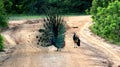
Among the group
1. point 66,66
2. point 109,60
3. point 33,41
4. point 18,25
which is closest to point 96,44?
point 33,41

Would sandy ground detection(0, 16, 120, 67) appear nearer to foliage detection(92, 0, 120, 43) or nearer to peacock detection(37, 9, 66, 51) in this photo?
peacock detection(37, 9, 66, 51)

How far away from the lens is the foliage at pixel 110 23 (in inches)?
1304

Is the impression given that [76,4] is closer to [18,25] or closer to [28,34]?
[18,25]

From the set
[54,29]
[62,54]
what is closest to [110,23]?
[54,29]

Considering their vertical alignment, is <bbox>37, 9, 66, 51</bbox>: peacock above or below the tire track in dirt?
above

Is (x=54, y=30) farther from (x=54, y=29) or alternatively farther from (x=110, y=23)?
(x=110, y=23)

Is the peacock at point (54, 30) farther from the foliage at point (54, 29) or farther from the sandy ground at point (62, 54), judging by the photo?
the sandy ground at point (62, 54)

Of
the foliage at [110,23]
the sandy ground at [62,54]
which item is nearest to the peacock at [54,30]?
the sandy ground at [62,54]

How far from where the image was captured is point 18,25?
158 feet

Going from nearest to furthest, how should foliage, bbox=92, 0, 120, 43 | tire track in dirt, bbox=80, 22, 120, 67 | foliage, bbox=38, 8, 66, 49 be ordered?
tire track in dirt, bbox=80, 22, 120, 67 → foliage, bbox=38, 8, 66, 49 → foliage, bbox=92, 0, 120, 43

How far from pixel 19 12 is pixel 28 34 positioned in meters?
24.8

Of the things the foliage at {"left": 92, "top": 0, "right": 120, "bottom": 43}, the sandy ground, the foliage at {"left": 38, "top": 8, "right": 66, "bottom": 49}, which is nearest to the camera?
the sandy ground

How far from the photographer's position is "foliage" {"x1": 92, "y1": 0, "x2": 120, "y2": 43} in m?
33.1

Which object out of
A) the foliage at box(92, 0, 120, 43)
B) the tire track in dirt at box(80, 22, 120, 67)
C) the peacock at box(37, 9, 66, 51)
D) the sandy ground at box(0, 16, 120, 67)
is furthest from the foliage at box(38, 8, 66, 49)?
the foliage at box(92, 0, 120, 43)
